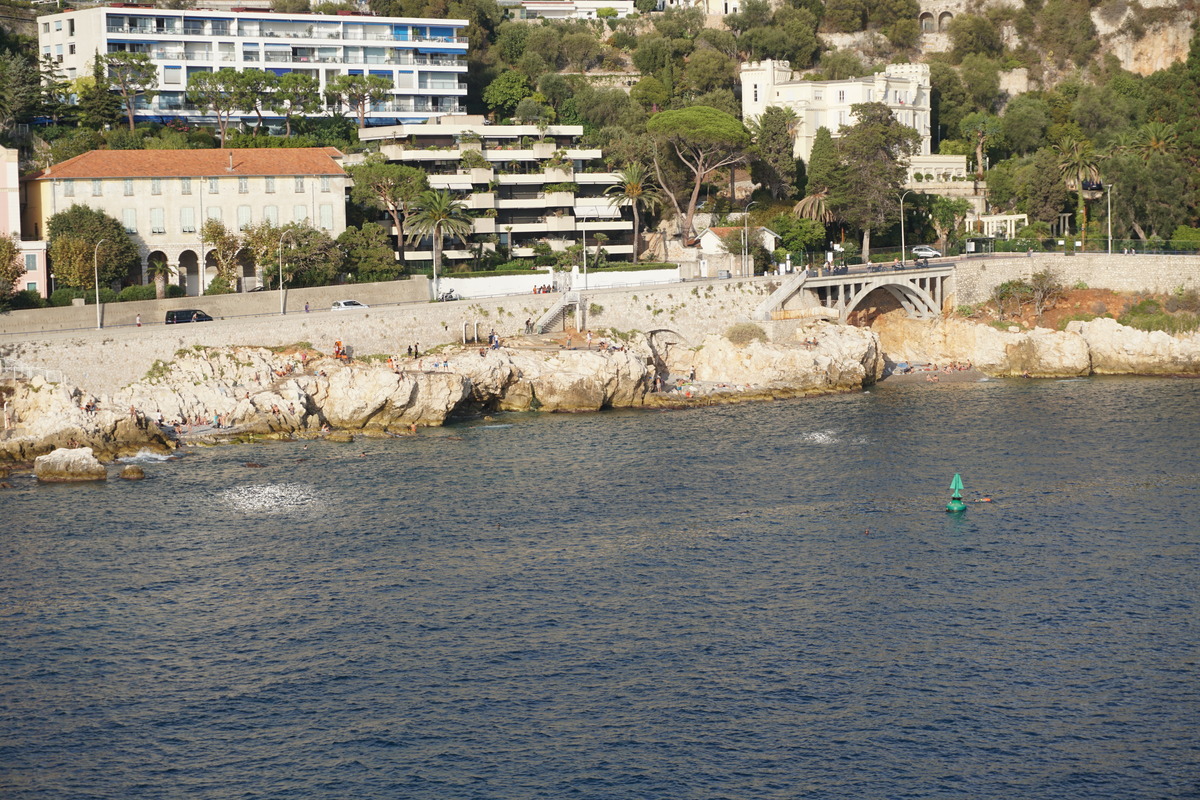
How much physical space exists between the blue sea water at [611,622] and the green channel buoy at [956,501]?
0.65 metres

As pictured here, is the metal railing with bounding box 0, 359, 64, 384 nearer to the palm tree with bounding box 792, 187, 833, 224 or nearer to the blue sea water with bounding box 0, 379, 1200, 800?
the blue sea water with bounding box 0, 379, 1200, 800

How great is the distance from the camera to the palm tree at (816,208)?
4697 inches

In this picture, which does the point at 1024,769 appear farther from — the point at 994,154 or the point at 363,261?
the point at 994,154

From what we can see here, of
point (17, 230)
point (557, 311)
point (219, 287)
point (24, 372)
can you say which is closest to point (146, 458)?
point (24, 372)

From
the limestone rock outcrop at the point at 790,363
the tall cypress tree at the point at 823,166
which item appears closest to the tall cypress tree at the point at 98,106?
the limestone rock outcrop at the point at 790,363

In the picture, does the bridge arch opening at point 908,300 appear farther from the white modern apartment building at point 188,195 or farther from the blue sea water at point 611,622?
the white modern apartment building at point 188,195

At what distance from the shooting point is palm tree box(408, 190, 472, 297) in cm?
10362

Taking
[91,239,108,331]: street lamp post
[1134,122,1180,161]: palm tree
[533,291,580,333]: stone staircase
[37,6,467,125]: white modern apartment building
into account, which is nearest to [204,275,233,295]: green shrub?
[91,239,108,331]: street lamp post

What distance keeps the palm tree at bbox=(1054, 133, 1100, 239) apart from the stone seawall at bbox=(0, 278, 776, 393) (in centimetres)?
3650

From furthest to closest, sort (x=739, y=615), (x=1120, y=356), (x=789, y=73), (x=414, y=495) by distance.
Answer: (x=789, y=73) → (x=1120, y=356) → (x=414, y=495) → (x=739, y=615)

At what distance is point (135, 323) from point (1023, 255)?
68.5 metres

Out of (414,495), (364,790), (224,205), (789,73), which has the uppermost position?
(789,73)

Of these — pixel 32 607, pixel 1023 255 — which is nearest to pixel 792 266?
pixel 1023 255

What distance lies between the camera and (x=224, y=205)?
102750 millimetres
